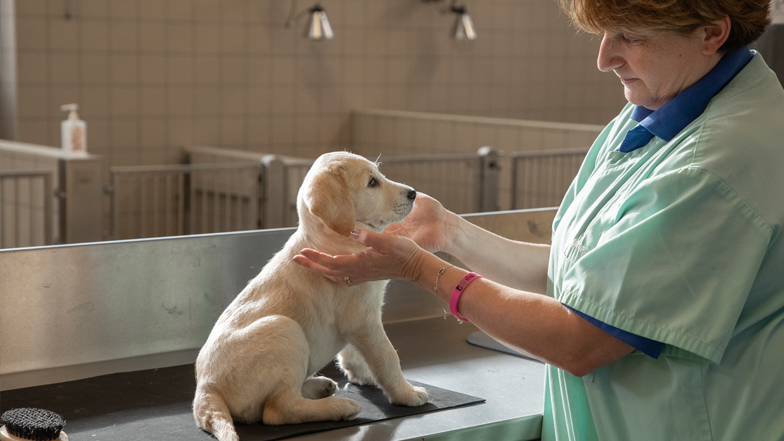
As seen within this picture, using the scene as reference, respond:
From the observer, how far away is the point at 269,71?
639 centimetres

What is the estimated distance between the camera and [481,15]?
24.5 feet

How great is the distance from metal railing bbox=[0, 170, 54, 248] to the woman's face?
10.5 ft

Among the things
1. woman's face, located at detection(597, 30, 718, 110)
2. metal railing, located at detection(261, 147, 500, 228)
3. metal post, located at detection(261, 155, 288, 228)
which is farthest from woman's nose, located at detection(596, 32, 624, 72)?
metal post, located at detection(261, 155, 288, 228)

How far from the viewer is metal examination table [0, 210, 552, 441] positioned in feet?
4.54

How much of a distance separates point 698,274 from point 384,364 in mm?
613

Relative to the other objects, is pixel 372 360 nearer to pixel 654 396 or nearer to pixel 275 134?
pixel 654 396

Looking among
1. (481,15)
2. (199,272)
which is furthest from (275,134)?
(199,272)

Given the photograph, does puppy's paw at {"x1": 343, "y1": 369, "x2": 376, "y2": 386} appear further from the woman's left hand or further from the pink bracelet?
the pink bracelet

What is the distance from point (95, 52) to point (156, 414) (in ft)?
15.5

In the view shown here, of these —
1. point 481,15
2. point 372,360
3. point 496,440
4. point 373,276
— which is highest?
point 481,15

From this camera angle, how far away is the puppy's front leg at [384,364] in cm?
142

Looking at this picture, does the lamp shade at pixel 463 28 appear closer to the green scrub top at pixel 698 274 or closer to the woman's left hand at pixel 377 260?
the woman's left hand at pixel 377 260

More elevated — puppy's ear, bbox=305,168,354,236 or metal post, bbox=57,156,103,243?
puppy's ear, bbox=305,168,354,236

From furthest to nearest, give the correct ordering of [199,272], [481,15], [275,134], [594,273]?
[481,15] → [275,134] → [199,272] → [594,273]
